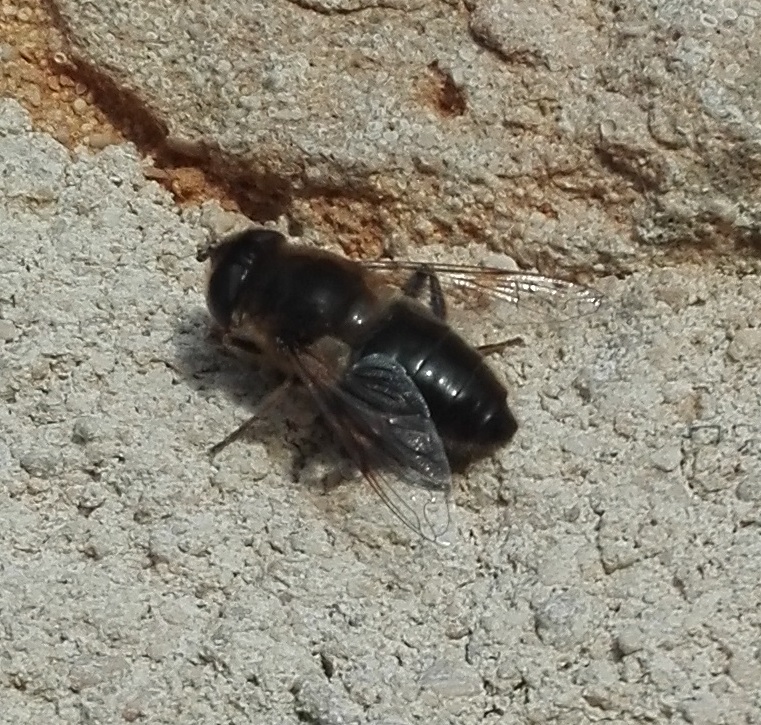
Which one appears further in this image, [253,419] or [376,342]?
[376,342]

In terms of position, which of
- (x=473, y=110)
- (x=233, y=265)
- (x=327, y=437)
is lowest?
(x=327, y=437)

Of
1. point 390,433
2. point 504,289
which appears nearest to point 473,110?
point 504,289

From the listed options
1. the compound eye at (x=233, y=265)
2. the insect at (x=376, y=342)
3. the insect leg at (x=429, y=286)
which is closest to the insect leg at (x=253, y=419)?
the insect at (x=376, y=342)

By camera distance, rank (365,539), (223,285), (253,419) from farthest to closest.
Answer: (223,285) < (253,419) < (365,539)

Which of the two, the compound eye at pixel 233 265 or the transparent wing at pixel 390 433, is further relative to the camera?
the compound eye at pixel 233 265

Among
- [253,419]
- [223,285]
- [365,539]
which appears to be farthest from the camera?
[223,285]

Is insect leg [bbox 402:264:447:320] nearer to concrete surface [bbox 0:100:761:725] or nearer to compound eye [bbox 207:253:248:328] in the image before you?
concrete surface [bbox 0:100:761:725]

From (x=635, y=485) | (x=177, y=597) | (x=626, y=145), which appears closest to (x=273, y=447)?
(x=177, y=597)

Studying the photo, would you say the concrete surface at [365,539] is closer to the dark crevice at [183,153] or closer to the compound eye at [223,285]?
the compound eye at [223,285]

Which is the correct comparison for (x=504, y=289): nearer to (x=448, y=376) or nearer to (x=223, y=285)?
(x=448, y=376)
